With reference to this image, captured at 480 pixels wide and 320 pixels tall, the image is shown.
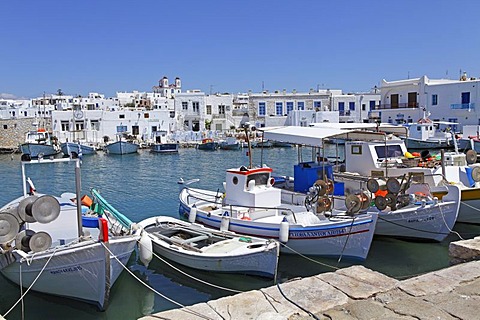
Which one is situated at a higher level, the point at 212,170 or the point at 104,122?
the point at 104,122

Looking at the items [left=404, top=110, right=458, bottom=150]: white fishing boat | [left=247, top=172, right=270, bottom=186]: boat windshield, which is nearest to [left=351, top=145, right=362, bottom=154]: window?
[left=247, top=172, right=270, bottom=186]: boat windshield

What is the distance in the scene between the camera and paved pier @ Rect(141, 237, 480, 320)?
13.4 feet

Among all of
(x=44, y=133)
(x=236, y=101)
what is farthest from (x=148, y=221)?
(x=236, y=101)

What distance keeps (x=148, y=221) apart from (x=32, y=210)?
4.55m

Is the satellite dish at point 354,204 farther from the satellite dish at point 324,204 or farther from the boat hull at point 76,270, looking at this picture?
the boat hull at point 76,270

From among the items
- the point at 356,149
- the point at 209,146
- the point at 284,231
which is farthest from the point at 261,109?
the point at 284,231

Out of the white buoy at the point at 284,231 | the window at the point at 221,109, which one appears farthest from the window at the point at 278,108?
the white buoy at the point at 284,231

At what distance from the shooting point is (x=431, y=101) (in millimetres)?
47500

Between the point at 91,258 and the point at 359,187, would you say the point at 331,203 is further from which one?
the point at 91,258

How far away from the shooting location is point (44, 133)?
50.4 m

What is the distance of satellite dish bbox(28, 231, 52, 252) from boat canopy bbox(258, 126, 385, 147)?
7328mm

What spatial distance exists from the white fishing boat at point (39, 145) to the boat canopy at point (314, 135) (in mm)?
34411

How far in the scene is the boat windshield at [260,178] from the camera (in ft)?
41.2

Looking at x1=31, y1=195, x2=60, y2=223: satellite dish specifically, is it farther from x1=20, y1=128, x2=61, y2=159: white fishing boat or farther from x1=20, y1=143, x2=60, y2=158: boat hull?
x1=20, y1=143, x2=60, y2=158: boat hull
